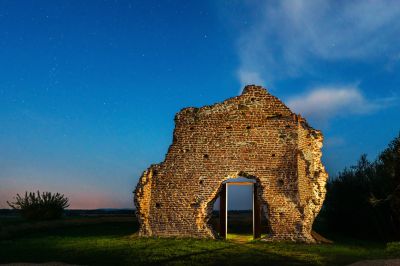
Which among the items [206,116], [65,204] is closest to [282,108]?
[206,116]

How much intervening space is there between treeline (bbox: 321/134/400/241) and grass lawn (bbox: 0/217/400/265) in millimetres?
3593

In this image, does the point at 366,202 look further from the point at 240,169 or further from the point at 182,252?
the point at 182,252

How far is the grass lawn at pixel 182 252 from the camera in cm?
1208

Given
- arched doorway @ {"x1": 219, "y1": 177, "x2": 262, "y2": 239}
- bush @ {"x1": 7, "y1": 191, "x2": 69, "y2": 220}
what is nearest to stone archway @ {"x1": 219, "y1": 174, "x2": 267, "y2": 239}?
arched doorway @ {"x1": 219, "y1": 177, "x2": 262, "y2": 239}

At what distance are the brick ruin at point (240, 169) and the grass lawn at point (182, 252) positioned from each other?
946mm

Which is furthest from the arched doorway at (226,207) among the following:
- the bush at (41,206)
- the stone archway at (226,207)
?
the bush at (41,206)

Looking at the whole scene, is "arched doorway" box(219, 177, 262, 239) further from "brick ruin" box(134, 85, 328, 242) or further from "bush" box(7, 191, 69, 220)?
"bush" box(7, 191, 69, 220)

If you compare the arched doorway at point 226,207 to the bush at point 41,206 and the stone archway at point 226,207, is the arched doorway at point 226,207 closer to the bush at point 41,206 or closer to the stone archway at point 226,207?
the stone archway at point 226,207

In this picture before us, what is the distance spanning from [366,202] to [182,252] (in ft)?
36.0

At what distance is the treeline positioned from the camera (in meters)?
18.7

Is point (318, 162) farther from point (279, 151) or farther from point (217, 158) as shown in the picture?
point (217, 158)

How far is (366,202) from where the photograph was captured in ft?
68.4

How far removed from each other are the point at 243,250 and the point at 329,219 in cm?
1008

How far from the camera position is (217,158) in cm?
1700
